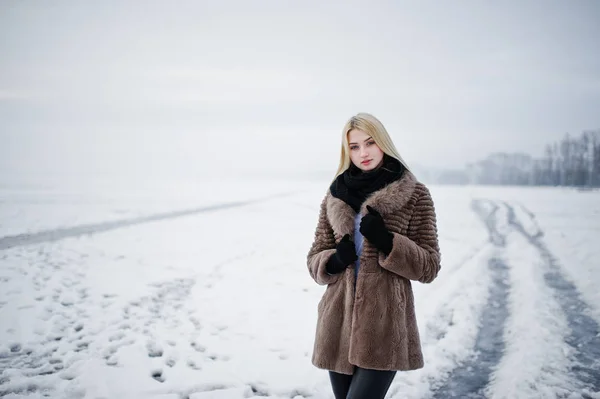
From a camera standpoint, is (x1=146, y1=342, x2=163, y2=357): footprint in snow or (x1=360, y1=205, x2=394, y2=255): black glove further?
(x1=146, y1=342, x2=163, y2=357): footprint in snow

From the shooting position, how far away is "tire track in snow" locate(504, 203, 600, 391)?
3861 mm

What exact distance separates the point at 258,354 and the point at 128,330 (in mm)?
1939

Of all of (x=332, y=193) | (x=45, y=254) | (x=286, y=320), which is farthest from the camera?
(x=45, y=254)

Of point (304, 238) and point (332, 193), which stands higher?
point (332, 193)

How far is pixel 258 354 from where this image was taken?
457 centimetres

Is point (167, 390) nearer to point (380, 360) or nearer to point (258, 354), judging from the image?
point (258, 354)

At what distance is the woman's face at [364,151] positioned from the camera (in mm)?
2053

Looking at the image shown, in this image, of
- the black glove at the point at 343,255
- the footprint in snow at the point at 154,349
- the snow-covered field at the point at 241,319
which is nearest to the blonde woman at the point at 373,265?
the black glove at the point at 343,255

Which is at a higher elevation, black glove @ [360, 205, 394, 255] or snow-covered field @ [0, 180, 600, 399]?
black glove @ [360, 205, 394, 255]

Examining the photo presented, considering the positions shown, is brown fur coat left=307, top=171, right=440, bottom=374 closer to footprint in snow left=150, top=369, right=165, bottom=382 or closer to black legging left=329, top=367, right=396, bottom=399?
black legging left=329, top=367, right=396, bottom=399

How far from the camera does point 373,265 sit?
200cm

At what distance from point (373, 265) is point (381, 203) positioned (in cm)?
33

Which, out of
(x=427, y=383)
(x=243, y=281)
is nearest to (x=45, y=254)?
(x=243, y=281)

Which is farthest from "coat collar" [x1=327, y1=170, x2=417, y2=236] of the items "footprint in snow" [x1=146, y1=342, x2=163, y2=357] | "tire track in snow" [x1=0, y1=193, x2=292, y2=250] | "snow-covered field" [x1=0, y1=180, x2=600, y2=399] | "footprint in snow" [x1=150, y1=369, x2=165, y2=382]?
"tire track in snow" [x1=0, y1=193, x2=292, y2=250]
